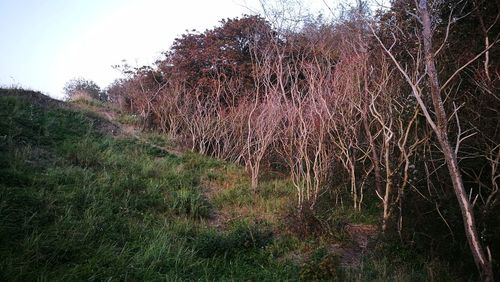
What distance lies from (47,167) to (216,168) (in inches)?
163

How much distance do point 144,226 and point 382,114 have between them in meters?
4.21

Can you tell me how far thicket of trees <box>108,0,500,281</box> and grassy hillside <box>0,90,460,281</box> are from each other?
69 centimetres

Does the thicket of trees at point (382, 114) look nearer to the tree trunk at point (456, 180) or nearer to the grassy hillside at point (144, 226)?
the tree trunk at point (456, 180)

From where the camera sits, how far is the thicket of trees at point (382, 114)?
4.28 metres

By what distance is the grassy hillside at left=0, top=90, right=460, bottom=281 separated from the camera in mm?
3609

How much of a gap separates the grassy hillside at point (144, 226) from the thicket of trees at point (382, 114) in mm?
685

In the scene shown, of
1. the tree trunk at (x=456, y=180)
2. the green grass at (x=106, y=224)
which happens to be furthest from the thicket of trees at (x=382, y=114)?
the green grass at (x=106, y=224)

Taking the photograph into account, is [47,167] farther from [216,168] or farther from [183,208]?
[216,168]

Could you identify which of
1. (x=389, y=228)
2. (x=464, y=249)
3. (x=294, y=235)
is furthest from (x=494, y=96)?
(x=294, y=235)

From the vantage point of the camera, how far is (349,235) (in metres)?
5.35

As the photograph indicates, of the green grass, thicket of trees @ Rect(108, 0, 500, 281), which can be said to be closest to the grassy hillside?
the green grass

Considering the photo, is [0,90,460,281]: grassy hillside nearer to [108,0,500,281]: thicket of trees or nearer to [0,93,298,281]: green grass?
[0,93,298,281]: green grass

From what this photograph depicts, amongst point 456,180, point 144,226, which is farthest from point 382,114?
point 144,226

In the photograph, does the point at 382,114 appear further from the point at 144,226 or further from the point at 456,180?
the point at 144,226
